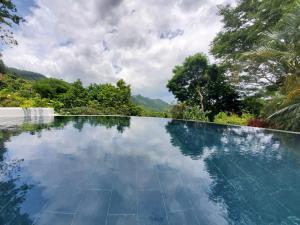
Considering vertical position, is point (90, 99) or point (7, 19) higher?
point (7, 19)

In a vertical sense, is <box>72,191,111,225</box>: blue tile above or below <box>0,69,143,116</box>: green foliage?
below

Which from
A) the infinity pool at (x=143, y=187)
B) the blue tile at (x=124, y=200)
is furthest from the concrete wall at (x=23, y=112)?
the blue tile at (x=124, y=200)

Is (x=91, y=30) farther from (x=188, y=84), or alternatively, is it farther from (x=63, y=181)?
(x=63, y=181)

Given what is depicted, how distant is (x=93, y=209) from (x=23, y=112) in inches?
545

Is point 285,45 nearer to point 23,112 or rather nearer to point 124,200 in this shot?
point 124,200

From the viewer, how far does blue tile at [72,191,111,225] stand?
2178mm

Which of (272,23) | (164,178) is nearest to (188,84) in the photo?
(272,23)

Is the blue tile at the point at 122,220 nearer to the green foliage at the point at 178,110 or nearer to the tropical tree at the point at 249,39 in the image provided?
the tropical tree at the point at 249,39

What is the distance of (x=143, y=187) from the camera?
3.10 m

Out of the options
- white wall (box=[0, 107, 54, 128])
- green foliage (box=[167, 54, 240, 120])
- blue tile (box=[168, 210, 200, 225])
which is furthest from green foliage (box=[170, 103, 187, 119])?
blue tile (box=[168, 210, 200, 225])

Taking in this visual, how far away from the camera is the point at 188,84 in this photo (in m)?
20.5

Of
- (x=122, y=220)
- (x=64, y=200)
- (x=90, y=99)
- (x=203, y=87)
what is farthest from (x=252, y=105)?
(x=64, y=200)

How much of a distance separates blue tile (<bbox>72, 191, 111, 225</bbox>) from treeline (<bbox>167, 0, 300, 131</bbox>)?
27.7 feet

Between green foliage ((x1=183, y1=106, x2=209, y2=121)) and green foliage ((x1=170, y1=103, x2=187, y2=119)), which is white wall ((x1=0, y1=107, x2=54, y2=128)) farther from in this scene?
green foliage ((x1=183, y1=106, x2=209, y2=121))
